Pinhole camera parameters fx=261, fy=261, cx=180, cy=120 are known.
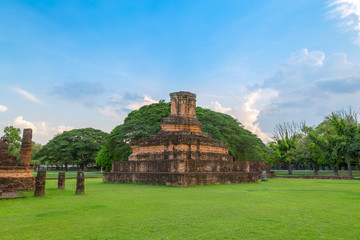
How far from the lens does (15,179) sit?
11.6 meters

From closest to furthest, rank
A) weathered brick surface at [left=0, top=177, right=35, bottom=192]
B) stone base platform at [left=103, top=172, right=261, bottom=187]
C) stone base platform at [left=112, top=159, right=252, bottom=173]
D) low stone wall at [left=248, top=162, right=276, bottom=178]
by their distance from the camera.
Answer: weathered brick surface at [left=0, top=177, right=35, bottom=192], stone base platform at [left=103, top=172, right=261, bottom=187], stone base platform at [left=112, top=159, right=252, bottom=173], low stone wall at [left=248, top=162, right=276, bottom=178]

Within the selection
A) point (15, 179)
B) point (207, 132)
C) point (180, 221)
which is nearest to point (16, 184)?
point (15, 179)

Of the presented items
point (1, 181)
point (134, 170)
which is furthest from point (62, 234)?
point (134, 170)

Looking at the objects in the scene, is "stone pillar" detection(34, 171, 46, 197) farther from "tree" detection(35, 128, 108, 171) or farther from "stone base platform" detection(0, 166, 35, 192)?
"tree" detection(35, 128, 108, 171)

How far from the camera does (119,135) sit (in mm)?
28609

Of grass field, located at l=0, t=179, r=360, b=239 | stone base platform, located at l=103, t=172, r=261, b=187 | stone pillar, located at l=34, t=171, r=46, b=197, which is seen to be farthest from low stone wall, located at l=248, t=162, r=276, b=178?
stone pillar, located at l=34, t=171, r=46, b=197

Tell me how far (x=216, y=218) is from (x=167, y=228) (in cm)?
129

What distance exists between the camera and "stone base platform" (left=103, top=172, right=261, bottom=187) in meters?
13.7

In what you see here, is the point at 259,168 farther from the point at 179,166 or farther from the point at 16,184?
the point at 16,184

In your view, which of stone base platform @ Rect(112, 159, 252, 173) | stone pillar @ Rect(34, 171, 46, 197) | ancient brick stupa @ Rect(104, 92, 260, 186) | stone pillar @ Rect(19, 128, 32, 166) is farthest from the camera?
stone base platform @ Rect(112, 159, 252, 173)

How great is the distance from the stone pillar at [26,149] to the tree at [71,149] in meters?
40.5

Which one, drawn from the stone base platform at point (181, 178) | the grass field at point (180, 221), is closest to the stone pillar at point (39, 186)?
the grass field at point (180, 221)

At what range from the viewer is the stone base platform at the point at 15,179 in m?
11.3

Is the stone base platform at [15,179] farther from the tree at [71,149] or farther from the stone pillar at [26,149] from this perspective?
the tree at [71,149]
